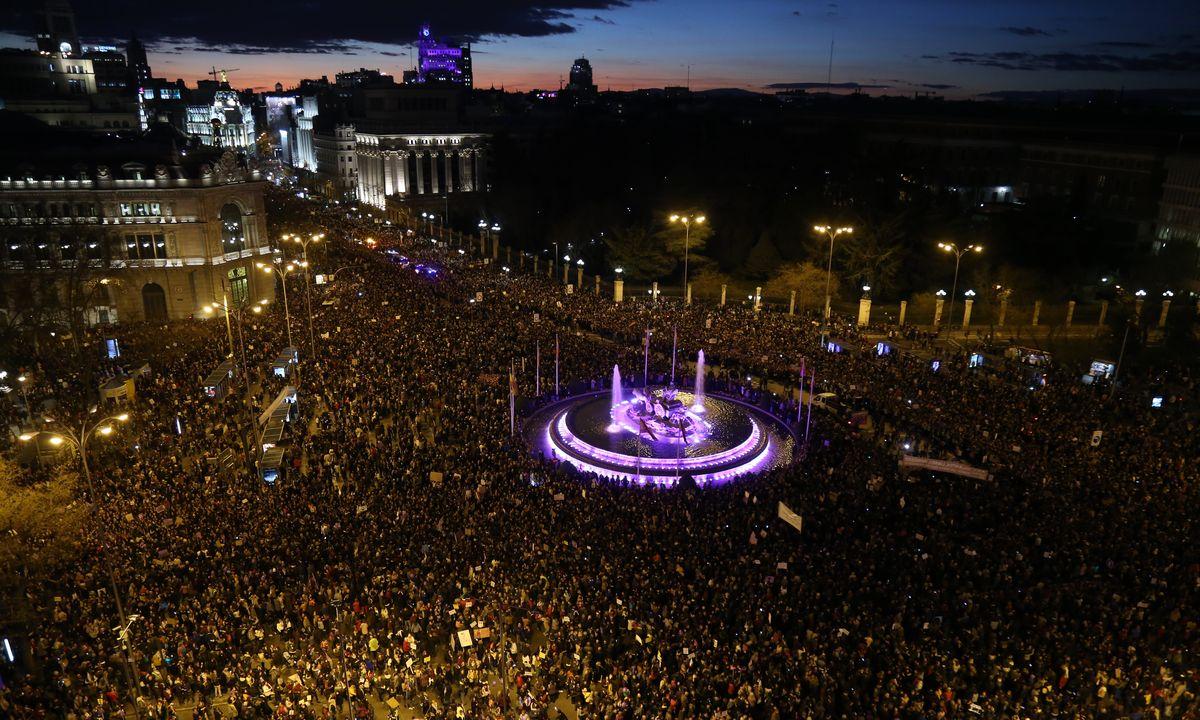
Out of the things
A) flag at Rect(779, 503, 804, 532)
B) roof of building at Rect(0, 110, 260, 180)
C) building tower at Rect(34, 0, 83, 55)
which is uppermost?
building tower at Rect(34, 0, 83, 55)

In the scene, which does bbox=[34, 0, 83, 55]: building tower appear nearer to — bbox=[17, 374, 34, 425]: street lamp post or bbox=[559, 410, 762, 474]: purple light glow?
bbox=[17, 374, 34, 425]: street lamp post

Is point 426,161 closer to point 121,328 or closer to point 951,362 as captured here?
point 121,328

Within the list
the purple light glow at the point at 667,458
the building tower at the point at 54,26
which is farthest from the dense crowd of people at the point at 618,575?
the building tower at the point at 54,26

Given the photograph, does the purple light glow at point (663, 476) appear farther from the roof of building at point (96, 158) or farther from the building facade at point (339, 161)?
the building facade at point (339, 161)

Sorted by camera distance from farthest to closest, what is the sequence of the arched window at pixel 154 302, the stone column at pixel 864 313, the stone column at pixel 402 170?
1. the stone column at pixel 402 170
2. the arched window at pixel 154 302
3. the stone column at pixel 864 313

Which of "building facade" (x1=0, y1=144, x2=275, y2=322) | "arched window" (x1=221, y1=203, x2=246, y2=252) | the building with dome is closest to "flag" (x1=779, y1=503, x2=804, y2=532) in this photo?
the building with dome

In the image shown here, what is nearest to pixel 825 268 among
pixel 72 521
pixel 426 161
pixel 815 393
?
pixel 815 393

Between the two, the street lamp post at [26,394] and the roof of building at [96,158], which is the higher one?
the roof of building at [96,158]
